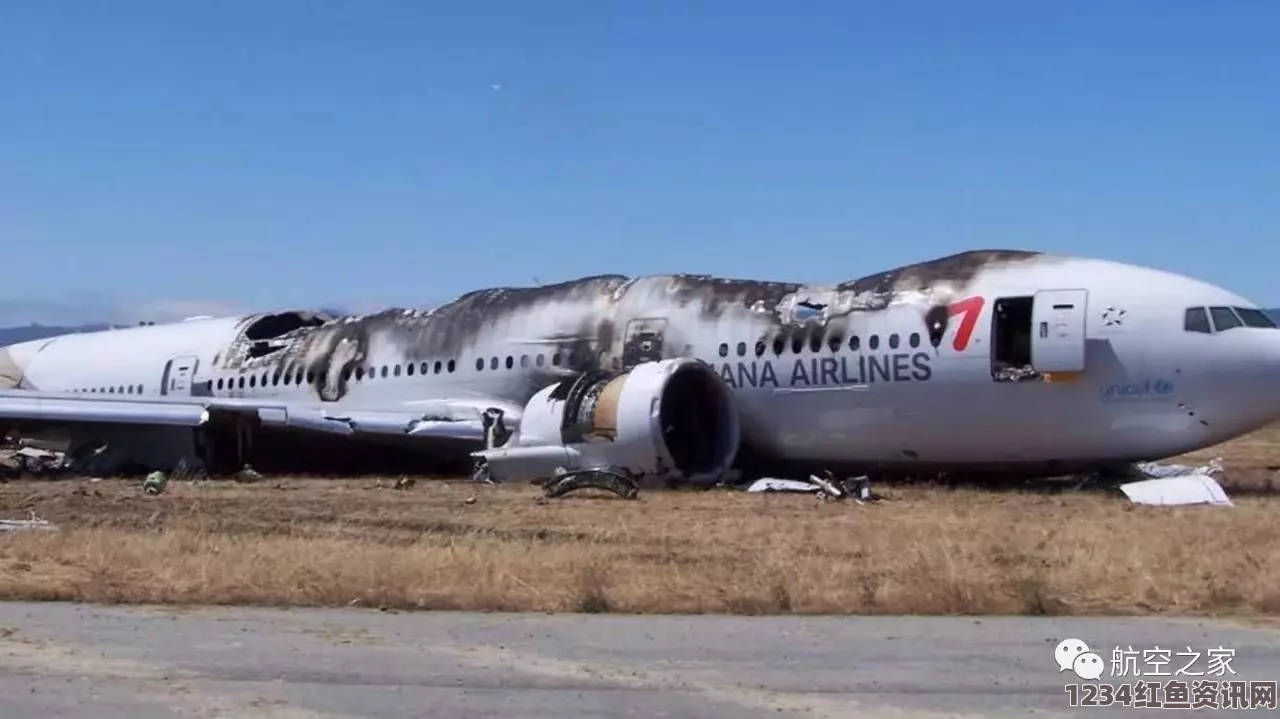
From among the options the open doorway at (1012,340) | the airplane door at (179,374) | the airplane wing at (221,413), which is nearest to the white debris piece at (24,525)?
the airplane wing at (221,413)

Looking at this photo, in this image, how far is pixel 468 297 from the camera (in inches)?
1270

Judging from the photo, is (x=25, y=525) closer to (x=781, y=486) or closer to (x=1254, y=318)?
(x=781, y=486)

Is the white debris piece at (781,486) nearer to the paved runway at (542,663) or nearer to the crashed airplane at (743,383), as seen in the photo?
the crashed airplane at (743,383)

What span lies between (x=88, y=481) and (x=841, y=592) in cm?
2043

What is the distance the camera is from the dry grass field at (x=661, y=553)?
1223 centimetres

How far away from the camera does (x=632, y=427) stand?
25547 mm

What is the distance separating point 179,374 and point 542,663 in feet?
93.9

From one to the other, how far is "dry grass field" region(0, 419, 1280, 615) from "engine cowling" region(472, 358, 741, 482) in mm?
2003

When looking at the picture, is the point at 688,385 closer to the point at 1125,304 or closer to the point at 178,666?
the point at 1125,304

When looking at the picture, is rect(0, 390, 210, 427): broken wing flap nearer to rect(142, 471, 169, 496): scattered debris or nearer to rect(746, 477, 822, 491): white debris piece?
rect(142, 471, 169, 496): scattered debris

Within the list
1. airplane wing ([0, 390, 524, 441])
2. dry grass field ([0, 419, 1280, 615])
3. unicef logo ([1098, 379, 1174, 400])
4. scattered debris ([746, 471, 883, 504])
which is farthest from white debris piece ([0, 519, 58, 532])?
unicef logo ([1098, 379, 1174, 400])

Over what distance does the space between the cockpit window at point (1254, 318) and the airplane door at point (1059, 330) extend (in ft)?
7.23

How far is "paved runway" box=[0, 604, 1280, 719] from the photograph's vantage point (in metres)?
8.39

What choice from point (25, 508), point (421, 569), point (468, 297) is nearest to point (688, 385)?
point (468, 297)
